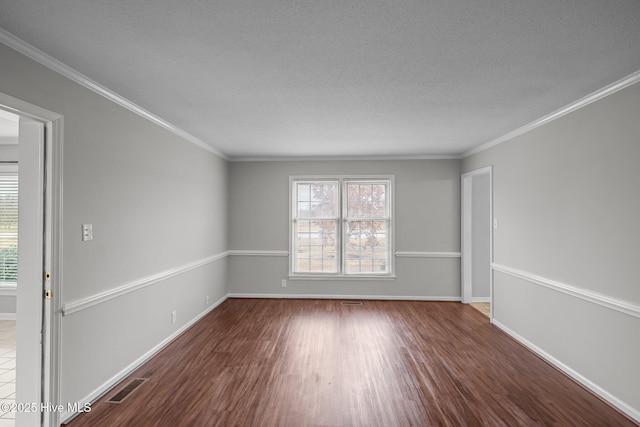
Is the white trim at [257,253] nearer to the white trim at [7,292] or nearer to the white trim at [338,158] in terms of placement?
the white trim at [338,158]

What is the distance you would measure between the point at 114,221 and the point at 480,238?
543 centimetres

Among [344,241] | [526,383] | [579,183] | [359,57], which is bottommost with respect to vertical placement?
[526,383]

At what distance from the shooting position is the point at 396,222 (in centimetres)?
600

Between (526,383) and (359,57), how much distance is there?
306 centimetres

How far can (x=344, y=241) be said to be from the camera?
6090mm

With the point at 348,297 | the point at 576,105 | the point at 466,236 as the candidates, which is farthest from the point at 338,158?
the point at 576,105

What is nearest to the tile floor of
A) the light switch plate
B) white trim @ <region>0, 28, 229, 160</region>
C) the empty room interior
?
the empty room interior

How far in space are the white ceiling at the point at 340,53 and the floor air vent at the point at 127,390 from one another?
251 centimetres

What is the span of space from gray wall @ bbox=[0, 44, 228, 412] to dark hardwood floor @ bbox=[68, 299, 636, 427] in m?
0.38

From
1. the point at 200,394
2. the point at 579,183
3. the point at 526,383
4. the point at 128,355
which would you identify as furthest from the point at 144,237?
the point at 579,183

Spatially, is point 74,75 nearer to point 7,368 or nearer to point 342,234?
point 7,368

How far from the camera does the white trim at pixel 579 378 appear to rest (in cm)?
254

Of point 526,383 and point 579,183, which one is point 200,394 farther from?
point 579,183

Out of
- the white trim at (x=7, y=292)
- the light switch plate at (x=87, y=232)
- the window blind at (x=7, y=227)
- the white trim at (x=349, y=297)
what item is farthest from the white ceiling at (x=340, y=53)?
the white trim at (x=7, y=292)
